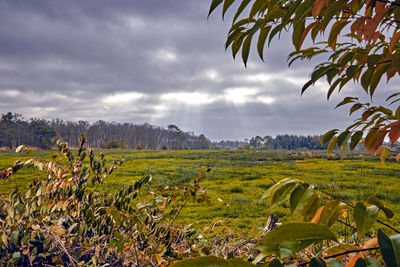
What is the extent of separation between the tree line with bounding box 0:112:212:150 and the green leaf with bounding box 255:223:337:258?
63935 mm

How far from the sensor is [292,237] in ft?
1.45

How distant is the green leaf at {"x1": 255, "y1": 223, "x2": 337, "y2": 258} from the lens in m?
0.44

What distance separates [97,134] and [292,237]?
349ft

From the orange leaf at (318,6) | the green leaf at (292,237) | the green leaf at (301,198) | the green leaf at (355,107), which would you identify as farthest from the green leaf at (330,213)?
the green leaf at (355,107)

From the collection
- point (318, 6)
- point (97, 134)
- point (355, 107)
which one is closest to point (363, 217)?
point (318, 6)

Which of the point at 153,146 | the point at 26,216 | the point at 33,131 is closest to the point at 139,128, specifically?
the point at 153,146

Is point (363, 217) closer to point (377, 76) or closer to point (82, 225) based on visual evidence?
point (377, 76)

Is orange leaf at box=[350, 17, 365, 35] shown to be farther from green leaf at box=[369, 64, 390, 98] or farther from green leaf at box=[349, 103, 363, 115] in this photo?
green leaf at box=[349, 103, 363, 115]

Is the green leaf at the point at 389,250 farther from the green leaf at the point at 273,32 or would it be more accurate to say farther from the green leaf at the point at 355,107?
the green leaf at the point at 355,107

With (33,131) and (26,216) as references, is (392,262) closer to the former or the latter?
(26,216)

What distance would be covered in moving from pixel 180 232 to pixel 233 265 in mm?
2187

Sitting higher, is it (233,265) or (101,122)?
(101,122)

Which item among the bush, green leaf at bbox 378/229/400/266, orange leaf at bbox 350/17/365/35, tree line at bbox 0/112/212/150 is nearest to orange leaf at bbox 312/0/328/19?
orange leaf at bbox 350/17/365/35

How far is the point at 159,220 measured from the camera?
7.74 ft
